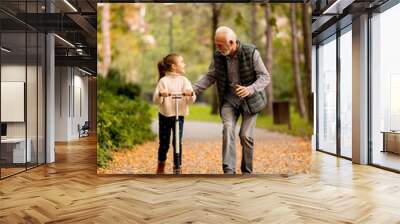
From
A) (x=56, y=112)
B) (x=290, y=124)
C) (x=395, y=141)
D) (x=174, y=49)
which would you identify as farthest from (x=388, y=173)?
(x=56, y=112)

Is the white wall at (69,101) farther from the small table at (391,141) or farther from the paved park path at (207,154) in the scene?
the small table at (391,141)

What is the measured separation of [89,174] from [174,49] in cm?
200

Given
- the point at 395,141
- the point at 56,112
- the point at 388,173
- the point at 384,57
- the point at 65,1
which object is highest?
the point at 65,1

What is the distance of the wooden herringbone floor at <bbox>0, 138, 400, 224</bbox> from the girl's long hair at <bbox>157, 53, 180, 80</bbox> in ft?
4.20

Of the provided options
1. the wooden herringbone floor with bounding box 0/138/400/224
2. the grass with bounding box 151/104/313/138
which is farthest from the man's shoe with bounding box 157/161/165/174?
the grass with bounding box 151/104/313/138

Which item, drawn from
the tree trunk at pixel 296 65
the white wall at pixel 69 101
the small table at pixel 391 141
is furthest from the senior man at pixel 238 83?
the small table at pixel 391 141

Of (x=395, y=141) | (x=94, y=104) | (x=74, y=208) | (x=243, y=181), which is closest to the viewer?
(x=74, y=208)

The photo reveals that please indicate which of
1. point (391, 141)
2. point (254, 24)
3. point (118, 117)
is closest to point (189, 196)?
point (118, 117)

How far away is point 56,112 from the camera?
6598 millimetres

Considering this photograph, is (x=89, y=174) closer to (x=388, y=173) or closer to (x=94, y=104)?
(x=94, y=104)

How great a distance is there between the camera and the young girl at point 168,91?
19.7ft

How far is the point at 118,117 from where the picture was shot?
20.5ft

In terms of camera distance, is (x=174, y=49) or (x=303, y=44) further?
(x=303, y=44)

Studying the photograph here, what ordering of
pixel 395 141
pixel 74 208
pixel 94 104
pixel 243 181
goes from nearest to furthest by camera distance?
pixel 74 208 < pixel 243 181 < pixel 94 104 < pixel 395 141
